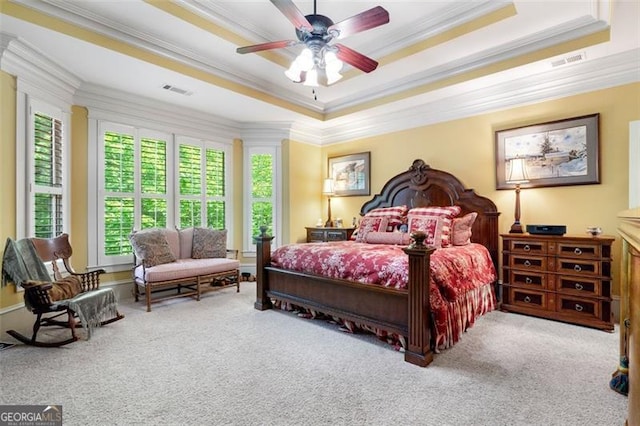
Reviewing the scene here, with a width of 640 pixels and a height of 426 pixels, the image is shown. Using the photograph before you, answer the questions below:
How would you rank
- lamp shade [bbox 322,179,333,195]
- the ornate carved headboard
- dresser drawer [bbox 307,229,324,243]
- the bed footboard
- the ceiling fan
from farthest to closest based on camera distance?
1. lamp shade [bbox 322,179,333,195]
2. dresser drawer [bbox 307,229,324,243]
3. the ornate carved headboard
4. the bed footboard
5. the ceiling fan

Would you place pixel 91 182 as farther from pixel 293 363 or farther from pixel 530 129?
pixel 530 129

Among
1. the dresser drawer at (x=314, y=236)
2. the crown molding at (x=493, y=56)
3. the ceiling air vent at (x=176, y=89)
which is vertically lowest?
the dresser drawer at (x=314, y=236)

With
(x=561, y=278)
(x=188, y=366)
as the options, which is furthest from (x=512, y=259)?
(x=188, y=366)

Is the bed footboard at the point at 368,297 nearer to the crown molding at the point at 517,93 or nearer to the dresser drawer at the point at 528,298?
the dresser drawer at the point at 528,298

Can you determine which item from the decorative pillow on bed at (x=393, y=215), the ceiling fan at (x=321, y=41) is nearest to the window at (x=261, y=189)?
the decorative pillow on bed at (x=393, y=215)

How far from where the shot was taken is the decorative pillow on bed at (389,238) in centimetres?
397

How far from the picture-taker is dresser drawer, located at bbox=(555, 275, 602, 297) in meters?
3.13

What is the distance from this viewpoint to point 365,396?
200cm

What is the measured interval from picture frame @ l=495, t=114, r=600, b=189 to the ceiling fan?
230cm

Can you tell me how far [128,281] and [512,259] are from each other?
16.6 ft

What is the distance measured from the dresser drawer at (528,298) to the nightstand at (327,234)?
96.1 inches

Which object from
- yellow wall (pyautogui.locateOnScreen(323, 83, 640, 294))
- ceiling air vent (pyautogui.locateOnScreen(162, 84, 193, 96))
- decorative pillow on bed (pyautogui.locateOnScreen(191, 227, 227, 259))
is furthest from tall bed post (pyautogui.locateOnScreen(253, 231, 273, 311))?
yellow wall (pyautogui.locateOnScreen(323, 83, 640, 294))

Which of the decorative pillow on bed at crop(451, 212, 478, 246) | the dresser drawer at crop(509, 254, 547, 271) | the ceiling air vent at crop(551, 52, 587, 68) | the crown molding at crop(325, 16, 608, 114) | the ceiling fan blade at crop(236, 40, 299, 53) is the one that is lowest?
the dresser drawer at crop(509, 254, 547, 271)

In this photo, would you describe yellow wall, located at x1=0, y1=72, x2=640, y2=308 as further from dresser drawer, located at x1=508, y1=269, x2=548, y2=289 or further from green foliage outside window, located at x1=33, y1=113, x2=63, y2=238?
dresser drawer, located at x1=508, y1=269, x2=548, y2=289
